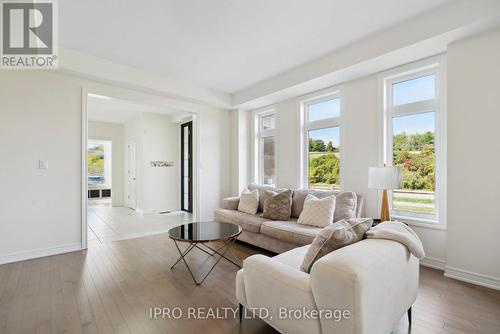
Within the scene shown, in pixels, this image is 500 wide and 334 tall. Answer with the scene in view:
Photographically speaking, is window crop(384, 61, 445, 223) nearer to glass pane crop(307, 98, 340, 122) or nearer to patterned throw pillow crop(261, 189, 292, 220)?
glass pane crop(307, 98, 340, 122)

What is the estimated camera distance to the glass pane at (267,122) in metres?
5.29

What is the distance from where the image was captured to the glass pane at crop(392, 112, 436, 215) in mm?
3029

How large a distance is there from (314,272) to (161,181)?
6.30 m

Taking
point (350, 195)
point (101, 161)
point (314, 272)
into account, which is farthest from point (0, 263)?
point (101, 161)

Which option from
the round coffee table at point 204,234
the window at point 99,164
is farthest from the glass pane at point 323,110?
the window at point 99,164

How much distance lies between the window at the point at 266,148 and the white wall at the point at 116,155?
199 inches

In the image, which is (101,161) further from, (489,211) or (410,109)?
(489,211)

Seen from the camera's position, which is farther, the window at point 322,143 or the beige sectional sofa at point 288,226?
the window at point 322,143

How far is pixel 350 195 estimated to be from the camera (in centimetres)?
323

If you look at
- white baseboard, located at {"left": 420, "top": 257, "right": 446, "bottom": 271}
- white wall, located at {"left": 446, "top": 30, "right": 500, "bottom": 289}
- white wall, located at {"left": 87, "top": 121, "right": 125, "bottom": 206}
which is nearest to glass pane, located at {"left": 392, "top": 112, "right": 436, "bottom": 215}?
white wall, located at {"left": 446, "top": 30, "right": 500, "bottom": 289}

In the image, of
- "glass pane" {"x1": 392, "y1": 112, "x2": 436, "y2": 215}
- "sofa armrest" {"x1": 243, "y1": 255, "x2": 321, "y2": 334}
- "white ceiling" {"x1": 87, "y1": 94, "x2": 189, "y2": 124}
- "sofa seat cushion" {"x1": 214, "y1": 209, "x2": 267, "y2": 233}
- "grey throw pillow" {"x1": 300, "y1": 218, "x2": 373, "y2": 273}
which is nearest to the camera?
"sofa armrest" {"x1": 243, "y1": 255, "x2": 321, "y2": 334}

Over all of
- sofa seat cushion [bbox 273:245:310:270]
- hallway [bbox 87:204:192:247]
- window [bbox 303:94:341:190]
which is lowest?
hallway [bbox 87:204:192:247]

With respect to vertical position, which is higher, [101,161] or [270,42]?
[270,42]

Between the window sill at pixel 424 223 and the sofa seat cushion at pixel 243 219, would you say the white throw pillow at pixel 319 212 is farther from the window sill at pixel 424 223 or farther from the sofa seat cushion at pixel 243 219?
the window sill at pixel 424 223
